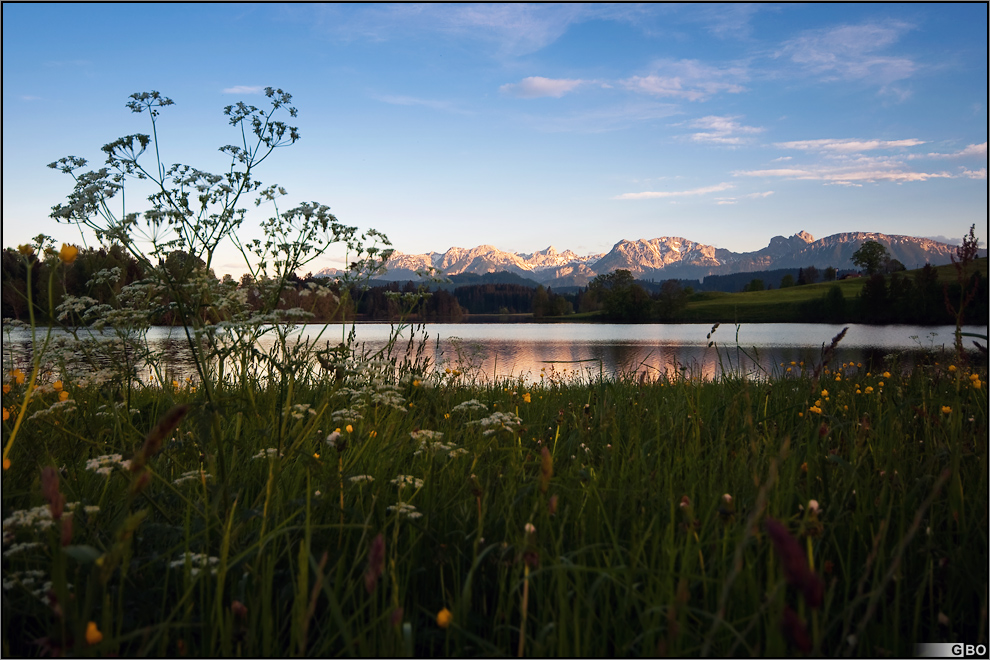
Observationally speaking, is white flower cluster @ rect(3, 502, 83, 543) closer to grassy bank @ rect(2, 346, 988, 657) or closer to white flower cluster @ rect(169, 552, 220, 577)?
grassy bank @ rect(2, 346, 988, 657)

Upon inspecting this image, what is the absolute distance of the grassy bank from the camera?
1.57 meters

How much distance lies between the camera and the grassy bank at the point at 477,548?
1565 mm

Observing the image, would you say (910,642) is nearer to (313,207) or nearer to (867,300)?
(313,207)

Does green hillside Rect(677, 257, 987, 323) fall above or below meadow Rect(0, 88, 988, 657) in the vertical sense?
above

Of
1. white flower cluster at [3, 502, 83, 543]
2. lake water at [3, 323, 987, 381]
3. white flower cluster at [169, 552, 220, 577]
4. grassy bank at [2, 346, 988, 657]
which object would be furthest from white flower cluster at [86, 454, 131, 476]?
lake water at [3, 323, 987, 381]

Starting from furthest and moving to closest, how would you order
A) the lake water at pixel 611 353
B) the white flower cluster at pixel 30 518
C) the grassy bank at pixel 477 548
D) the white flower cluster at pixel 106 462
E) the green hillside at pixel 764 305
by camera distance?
the green hillside at pixel 764 305 < the lake water at pixel 611 353 < the white flower cluster at pixel 106 462 < the white flower cluster at pixel 30 518 < the grassy bank at pixel 477 548

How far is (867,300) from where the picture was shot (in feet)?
225

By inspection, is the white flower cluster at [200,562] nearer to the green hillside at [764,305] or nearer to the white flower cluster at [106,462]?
the white flower cluster at [106,462]

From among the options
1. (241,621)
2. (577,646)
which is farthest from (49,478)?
(577,646)

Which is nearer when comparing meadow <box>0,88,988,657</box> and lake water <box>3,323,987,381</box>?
meadow <box>0,88,988,657</box>

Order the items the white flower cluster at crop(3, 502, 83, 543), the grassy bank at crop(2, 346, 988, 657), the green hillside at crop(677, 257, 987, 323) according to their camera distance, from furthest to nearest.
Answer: the green hillside at crop(677, 257, 987, 323), the white flower cluster at crop(3, 502, 83, 543), the grassy bank at crop(2, 346, 988, 657)

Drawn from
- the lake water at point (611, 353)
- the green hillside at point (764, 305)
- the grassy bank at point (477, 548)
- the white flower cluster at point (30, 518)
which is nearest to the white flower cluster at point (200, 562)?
the grassy bank at point (477, 548)

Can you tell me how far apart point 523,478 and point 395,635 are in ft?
4.28

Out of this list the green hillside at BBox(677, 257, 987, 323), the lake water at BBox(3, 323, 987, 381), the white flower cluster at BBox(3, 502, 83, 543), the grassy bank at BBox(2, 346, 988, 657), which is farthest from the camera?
the green hillside at BBox(677, 257, 987, 323)
